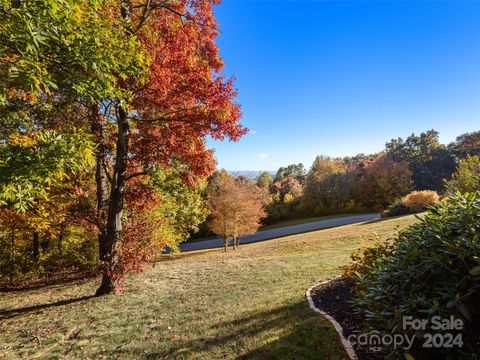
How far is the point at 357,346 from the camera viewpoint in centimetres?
324

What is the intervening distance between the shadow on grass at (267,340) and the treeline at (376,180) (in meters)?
36.3

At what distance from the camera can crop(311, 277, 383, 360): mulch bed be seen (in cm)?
317

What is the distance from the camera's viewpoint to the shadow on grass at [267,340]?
335 cm

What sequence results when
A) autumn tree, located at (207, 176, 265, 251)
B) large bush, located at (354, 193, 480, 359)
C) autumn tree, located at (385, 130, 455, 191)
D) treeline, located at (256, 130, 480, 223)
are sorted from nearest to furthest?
1. large bush, located at (354, 193, 480, 359)
2. autumn tree, located at (207, 176, 265, 251)
3. treeline, located at (256, 130, 480, 223)
4. autumn tree, located at (385, 130, 455, 191)

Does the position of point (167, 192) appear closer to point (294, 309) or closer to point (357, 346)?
point (294, 309)

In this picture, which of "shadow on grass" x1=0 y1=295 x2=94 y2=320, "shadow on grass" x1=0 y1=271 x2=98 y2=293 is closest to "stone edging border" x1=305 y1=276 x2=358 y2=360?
"shadow on grass" x1=0 y1=295 x2=94 y2=320

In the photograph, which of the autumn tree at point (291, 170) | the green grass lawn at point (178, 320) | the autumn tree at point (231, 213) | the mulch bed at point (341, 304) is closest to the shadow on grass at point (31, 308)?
the green grass lawn at point (178, 320)

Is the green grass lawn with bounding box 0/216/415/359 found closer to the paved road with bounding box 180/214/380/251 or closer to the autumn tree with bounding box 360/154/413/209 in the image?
the paved road with bounding box 180/214/380/251

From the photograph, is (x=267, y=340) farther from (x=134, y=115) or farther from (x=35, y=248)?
(x=35, y=248)

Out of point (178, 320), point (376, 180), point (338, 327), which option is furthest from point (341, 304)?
point (376, 180)

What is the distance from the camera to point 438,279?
235cm

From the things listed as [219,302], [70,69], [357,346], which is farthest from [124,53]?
[219,302]

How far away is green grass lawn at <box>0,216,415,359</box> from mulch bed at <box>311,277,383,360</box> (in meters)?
0.26

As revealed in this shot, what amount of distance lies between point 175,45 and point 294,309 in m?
6.75
